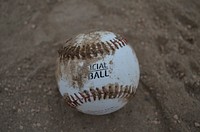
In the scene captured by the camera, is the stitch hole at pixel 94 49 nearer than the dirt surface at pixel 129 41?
Yes

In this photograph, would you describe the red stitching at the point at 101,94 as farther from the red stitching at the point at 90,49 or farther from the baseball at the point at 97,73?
the red stitching at the point at 90,49

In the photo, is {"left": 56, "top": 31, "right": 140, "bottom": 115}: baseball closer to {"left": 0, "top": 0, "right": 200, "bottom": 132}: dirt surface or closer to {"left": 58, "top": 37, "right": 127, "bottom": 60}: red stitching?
{"left": 58, "top": 37, "right": 127, "bottom": 60}: red stitching

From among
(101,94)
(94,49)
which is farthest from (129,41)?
(101,94)

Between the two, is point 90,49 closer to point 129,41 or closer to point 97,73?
point 97,73

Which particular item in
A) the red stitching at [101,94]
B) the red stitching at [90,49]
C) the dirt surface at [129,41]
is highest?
the red stitching at [90,49]

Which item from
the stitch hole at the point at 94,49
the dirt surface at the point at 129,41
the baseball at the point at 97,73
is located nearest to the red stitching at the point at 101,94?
the baseball at the point at 97,73

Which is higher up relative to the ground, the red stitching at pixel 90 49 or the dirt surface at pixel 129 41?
the red stitching at pixel 90 49

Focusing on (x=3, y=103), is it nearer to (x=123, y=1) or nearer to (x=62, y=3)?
(x=62, y=3)
